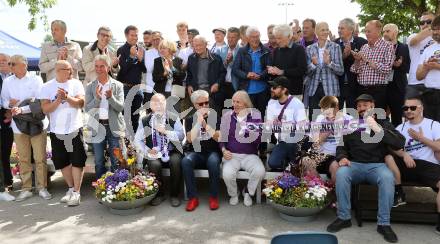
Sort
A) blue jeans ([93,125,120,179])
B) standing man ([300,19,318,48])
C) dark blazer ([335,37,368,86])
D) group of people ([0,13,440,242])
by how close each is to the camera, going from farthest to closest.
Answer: standing man ([300,19,318,48]) < dark blazer ([335,37,368,86]) < blue jeans ([93,125,120,179]) < group of people ([0,13,440,242])

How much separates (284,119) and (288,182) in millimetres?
939

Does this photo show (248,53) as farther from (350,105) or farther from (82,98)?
(82,98)

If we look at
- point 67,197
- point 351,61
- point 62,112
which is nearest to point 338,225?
point 351,61

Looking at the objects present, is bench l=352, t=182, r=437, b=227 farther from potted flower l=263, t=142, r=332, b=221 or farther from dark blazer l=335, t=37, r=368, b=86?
dark blazer l=335, t=37, r=368, b=86

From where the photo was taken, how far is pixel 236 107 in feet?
17.3

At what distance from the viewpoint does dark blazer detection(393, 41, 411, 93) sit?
5.82 m

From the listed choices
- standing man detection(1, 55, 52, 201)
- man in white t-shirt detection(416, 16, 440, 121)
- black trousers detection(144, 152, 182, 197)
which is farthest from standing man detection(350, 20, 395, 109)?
standing man detection(1, 55, 52, 201)

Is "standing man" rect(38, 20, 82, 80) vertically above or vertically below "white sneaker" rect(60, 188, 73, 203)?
above

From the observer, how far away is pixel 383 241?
4105mm

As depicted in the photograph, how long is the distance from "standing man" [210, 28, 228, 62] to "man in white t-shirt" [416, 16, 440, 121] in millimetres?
2938

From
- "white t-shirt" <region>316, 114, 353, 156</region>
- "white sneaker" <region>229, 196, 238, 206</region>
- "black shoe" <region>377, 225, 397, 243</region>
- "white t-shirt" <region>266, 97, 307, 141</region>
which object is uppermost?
"white t-shirt" <region>266, 97, 307, 141</region>

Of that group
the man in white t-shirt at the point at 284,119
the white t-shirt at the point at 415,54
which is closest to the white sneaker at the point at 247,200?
the man in white t-shirt at the point at 284,119

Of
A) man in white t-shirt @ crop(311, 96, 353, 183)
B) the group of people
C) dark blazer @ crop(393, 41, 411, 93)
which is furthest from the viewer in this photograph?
dark blazer @ crop(393, 41, 411, 93)

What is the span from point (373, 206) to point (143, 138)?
9.98ft
